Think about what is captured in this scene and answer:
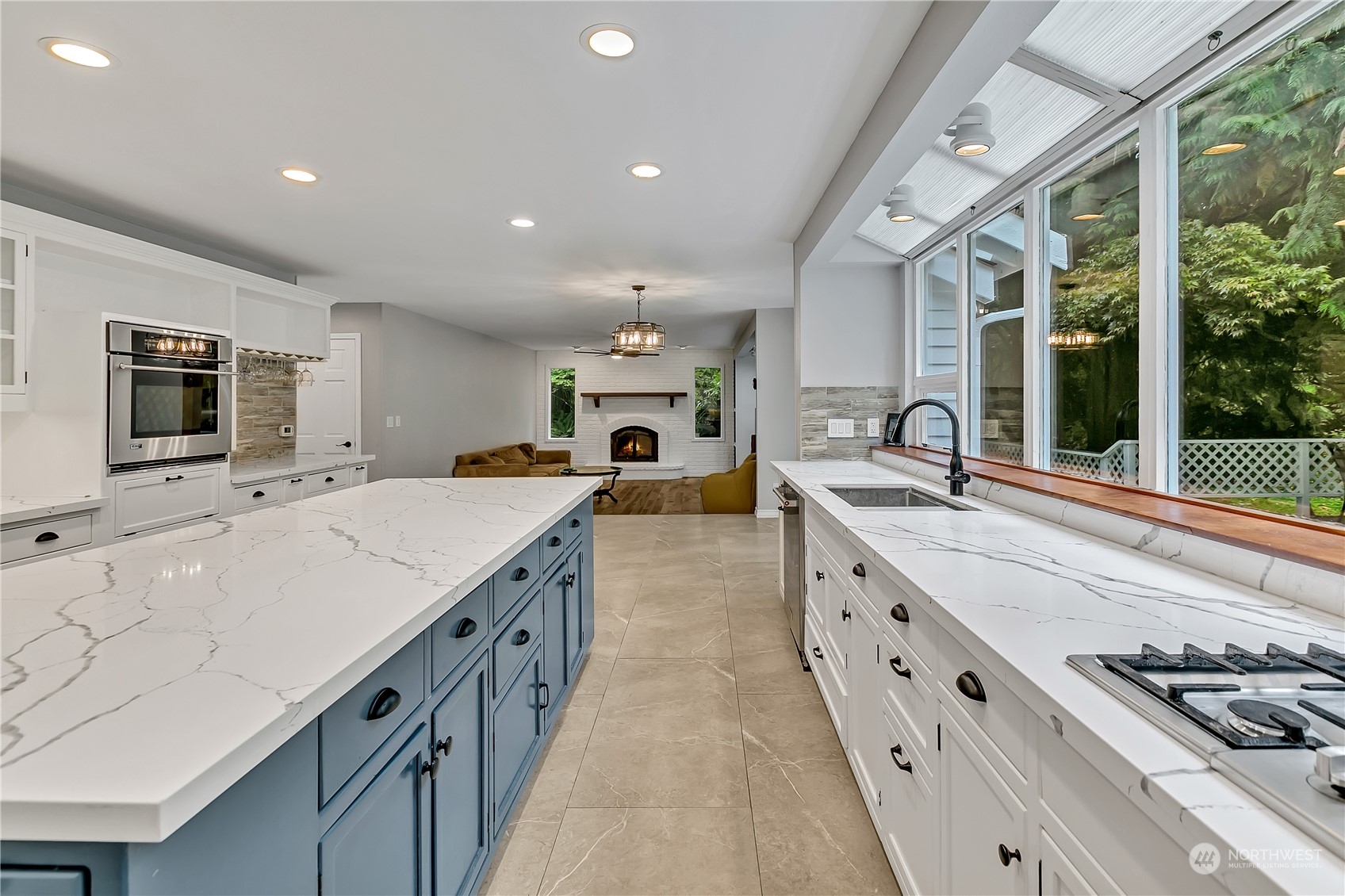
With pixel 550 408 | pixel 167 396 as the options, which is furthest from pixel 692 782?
pixel 550 408

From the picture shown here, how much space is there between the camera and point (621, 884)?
63.6 inches

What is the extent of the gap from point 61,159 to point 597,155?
2.46m

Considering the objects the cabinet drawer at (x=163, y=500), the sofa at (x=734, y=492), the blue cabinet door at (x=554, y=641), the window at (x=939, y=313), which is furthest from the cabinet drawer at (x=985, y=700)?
the sofa at (x=734, y=492)

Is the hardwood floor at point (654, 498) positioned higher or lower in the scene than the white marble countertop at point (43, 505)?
lower

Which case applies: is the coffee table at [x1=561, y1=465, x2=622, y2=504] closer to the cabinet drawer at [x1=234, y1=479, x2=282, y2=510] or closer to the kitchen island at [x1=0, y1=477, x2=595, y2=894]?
the cabinet drawer at [x1=234, y1=479, x2=282, y2=510]

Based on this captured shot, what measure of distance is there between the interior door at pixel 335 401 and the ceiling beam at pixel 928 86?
523cm

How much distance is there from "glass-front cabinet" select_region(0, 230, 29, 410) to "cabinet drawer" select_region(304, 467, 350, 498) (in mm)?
1808

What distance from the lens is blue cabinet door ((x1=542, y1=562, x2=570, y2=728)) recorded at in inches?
86.2

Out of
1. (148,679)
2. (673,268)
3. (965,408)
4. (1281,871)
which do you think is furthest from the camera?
(673,268)

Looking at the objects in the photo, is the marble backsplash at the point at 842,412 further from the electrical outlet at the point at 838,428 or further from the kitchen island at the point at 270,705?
the kitchen island at the point at 270,705

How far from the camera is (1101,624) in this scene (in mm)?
999

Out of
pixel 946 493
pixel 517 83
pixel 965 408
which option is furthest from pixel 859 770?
pixel 517 83

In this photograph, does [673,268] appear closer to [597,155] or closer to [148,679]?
[597,155]

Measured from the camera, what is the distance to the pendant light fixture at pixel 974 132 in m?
2.22
